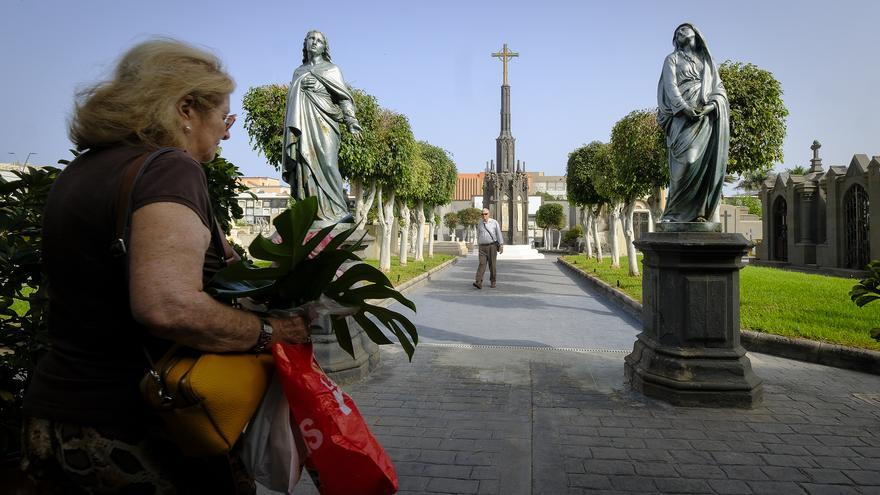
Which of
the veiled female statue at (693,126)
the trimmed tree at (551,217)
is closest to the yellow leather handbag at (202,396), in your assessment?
the veiled female statue at (693,126)

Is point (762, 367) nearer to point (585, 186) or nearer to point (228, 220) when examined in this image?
point (228, 220)

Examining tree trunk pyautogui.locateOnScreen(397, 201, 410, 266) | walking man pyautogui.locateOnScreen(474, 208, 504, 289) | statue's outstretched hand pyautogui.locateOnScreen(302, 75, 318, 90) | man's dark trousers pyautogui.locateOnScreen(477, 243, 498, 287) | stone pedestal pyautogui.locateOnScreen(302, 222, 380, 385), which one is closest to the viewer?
stone pedestal pyautogui.locateOnScreen(302, 222, 380, 385)

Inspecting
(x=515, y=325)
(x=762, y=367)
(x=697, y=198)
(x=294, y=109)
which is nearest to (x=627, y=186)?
(x=515, y=325)

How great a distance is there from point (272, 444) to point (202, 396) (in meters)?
0.31

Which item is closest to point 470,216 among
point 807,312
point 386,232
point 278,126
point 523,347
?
point 386,232

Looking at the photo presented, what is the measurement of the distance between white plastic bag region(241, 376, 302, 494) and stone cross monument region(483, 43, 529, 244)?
49375mm

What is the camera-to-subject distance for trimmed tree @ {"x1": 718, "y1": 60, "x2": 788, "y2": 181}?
11734 mm

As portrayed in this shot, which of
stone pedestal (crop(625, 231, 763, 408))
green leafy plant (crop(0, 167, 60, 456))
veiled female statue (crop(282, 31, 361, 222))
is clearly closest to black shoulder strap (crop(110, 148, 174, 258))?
green leafy plant (crop(0, 167, 60, 456))

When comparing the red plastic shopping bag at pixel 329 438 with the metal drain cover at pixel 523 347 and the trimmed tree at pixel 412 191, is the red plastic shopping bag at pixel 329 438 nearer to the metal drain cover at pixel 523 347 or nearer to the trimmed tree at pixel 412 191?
the metal drain cover at pixel 523 347

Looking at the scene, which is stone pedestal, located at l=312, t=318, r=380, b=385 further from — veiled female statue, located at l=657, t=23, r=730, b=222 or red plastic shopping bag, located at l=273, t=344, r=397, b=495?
red plastic shopping bag, located at l=273, t=344, r=397, b=495

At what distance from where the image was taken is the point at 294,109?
5.33 metres

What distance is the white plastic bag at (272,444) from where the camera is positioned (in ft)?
4.88

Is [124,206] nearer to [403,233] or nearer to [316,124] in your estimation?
[316,124]

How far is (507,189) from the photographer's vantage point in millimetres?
54500
